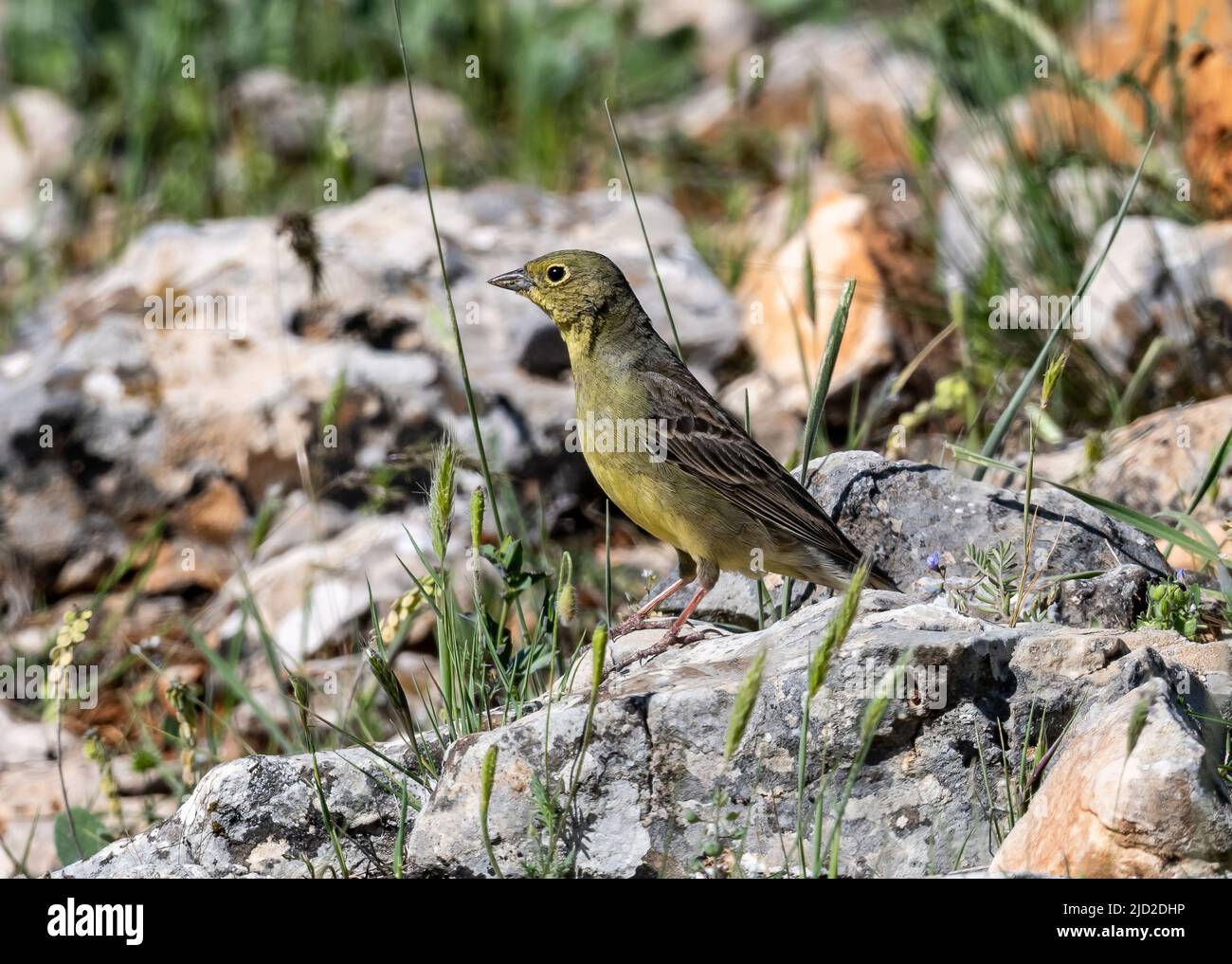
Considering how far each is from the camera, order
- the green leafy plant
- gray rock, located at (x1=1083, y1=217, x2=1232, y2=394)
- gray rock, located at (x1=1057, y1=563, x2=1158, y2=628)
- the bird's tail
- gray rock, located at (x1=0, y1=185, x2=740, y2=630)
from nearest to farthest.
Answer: the green leafy plant < gray rock, located at (x1=1057, y1=563, x2=1158, y2=628) < the bird's tail < gray rock, located at (x1=1083, y1=217, x2=1232, y2=394) < gray rock, located at (x1=0, y1=185, x2=740, y2=630)

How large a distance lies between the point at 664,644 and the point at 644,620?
414 mm

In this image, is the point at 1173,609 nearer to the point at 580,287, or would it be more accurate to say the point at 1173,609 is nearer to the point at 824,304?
the point at 580,287

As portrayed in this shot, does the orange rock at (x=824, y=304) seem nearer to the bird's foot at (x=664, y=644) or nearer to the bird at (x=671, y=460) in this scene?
the bird at (x=671, y=460)

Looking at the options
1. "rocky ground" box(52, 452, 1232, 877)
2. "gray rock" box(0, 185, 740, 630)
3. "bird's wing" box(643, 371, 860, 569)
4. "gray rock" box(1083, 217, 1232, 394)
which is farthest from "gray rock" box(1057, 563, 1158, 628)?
"gray rock" box(0, 185, 740, 630)

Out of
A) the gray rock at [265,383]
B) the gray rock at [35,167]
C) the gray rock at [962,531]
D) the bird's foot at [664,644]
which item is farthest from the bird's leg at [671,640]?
the gray rock at [35,167]

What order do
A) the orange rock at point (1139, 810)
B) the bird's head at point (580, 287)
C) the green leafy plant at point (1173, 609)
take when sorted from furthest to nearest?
the bird's head at point (580, 287)
the green leafy plant at point (1173, 609)
the orange rock at point (1139, 810)

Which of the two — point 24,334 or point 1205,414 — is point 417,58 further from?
point 1205,414

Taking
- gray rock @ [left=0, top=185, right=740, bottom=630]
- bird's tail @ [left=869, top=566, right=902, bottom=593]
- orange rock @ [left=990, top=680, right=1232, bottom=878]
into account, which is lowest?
orange rock @ [left=990, top=680, right=1232, bottom=878]

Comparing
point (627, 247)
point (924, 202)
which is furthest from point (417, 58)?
point (924, 202)

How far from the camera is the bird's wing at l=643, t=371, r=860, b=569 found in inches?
176

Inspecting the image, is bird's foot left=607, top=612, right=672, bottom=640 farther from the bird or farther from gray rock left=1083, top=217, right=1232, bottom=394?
gray rock left=1083, top=217, right=1232, bottom=394

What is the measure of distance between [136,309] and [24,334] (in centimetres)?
69

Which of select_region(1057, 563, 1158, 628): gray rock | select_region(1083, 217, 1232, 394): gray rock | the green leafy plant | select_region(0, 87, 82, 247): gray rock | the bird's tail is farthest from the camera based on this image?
select_region(0, 87, 82, 247): gray rock

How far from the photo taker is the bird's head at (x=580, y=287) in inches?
200
